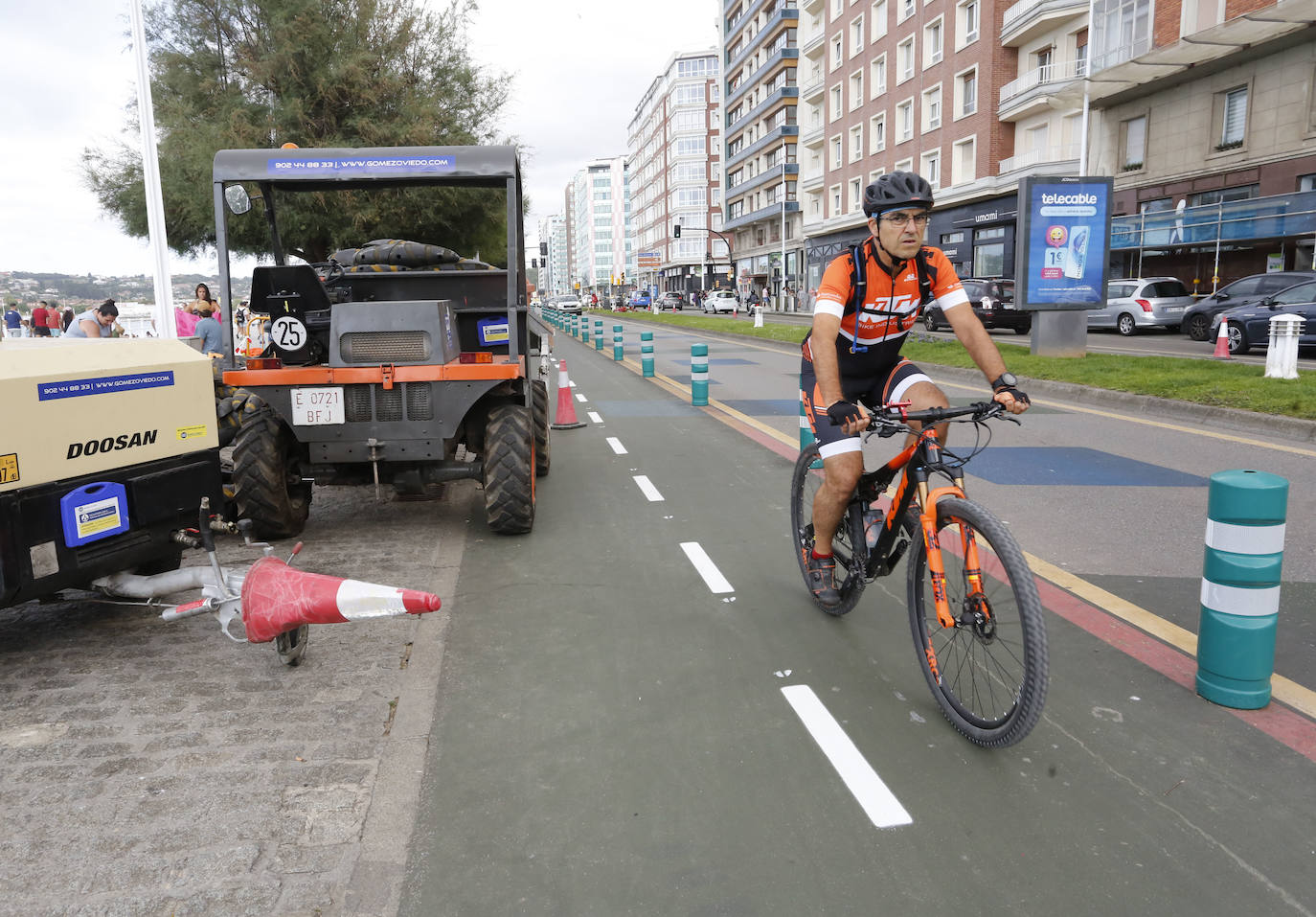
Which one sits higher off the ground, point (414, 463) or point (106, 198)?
point (106, 198)

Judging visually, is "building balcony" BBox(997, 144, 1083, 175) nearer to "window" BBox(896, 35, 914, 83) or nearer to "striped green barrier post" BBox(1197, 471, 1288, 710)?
"window" BBox(896, 35, 914, 83)

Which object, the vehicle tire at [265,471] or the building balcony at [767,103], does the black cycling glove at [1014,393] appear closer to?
the vehicle tire at [265,471]

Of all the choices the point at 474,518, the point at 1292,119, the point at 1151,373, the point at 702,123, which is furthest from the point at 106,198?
the point at 702,123

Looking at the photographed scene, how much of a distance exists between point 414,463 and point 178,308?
17.5 m

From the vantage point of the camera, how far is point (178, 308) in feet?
69.8

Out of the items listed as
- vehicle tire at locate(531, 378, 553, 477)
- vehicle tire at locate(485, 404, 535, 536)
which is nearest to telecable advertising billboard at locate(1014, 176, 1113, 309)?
vehicle tire at locate(531, 378, 553, 477)

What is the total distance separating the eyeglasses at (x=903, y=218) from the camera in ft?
12.7

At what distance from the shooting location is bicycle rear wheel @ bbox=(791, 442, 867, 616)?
4.48 meters

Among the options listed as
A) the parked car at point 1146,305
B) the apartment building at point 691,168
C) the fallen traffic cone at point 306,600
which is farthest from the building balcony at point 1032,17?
the apartment building at point 691,168

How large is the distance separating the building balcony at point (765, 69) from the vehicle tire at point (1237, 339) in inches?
2227

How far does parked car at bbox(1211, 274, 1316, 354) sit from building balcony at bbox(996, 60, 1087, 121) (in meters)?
19.4

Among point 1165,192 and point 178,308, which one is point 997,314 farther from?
point 178,308

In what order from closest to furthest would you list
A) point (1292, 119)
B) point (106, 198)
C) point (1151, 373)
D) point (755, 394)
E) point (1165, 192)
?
1. point (1151, 373)
2. point (755, 394)
3. point (106, 198)
4. point (1292, 119)
5. point (1165, 192)

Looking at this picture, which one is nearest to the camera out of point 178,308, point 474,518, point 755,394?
point 474,518
